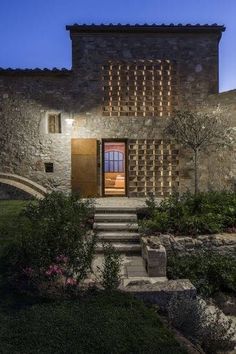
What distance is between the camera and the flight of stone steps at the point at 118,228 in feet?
24.4

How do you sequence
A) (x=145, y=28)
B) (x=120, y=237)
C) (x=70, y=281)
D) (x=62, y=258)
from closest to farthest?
(x=70, y=281), (x=62, y=258), (x=120, y=237), (x=145, y=28)

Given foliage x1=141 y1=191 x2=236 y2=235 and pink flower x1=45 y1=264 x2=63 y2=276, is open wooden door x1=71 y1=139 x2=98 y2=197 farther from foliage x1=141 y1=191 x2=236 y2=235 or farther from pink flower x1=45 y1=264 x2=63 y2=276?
pink flower x1=45 y1=264 x2=63 y2=276

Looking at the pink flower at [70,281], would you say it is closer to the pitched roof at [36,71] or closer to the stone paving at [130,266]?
the stone paving at [130,266]

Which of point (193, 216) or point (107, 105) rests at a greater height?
point (107, 105)

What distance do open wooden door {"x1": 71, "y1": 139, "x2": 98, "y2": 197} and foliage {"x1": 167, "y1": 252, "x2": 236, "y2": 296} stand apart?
620cm

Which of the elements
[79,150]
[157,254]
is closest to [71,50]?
[79,150]

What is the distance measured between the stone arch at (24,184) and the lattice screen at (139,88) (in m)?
3.47

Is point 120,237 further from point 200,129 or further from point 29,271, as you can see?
point 200,129

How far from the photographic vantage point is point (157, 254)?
6188mm

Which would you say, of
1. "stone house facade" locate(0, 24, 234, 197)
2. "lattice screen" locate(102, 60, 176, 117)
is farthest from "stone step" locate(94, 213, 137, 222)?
"lattice screen" locate(102, 60, 176, 117)

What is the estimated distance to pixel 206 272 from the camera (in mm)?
6391

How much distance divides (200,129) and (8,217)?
22.9ft

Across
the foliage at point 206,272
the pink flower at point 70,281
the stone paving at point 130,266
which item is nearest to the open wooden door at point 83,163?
the stone paving at point 130,266

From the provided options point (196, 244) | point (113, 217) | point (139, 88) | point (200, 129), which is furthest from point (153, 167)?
point (196, 244)
